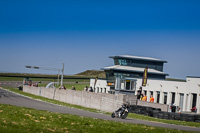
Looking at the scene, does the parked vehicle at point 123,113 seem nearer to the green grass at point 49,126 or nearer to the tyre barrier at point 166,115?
the tyre barrier at point 166,115

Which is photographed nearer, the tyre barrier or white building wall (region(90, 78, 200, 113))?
the tyre barrier

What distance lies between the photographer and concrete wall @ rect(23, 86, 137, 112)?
38.1m

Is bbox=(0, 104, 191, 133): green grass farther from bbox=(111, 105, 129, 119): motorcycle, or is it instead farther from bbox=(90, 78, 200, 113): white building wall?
bbox=(90, 78, 200, 113): white building wall

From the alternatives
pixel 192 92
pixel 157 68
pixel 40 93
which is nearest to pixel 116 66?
pixel 157 68

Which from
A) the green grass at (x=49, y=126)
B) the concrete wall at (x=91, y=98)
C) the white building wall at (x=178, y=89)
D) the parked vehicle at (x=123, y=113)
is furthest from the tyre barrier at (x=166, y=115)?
the green grass at (x=49, y=126)

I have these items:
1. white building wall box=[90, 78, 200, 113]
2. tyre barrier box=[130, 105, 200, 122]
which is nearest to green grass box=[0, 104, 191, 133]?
tyre barrier box=[130, 105, 200, 122]

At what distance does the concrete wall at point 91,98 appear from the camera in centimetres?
3812

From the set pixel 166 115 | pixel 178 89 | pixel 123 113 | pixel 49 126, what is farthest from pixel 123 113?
pixel 178 89

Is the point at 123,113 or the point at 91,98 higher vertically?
the point at 91,98

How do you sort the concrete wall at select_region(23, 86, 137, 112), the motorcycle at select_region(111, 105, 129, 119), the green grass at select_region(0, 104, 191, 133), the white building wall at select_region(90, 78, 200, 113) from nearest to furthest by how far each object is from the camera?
the green grass at select_region(0, 104, 191, 133)
the motorcycle at select_region(111, 105, 129, 119)
the concrete wall at select_region(23, 86, 137, 112)
the white building wall at select_region(90, 78, 200, 113)

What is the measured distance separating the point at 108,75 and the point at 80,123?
69833 millimetres

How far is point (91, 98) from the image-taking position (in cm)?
4609

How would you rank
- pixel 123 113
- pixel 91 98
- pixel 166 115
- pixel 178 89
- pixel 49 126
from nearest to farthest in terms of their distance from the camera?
pixel 49 126 < pixel 123 113 < pixel 166 115 < pixel 91 98 < pixel 178 89

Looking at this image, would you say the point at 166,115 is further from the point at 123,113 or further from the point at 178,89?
the point at 178,89
